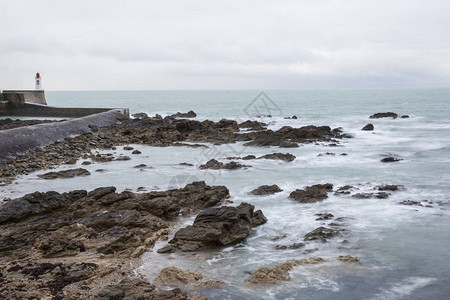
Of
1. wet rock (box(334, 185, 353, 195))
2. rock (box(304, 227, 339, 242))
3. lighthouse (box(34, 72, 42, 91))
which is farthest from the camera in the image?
lighthouse (box(34, 72, 42, 91))

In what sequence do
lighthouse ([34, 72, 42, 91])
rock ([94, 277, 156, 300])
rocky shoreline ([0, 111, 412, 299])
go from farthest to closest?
lighthouse ([34, 72, 42, 91])
rocky shoreline ([0, 111, 412, 299])
rock ([94, 277, 156, 300])

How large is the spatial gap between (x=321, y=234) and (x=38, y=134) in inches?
564

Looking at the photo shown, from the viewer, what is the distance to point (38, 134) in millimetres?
18625

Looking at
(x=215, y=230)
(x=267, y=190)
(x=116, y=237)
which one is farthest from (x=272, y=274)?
(x=267, y=190)

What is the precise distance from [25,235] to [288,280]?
4.54m

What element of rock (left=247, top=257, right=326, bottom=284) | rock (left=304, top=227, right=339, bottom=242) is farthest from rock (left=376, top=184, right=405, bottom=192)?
rock (left=247, top=257, right=326, bottom=284)

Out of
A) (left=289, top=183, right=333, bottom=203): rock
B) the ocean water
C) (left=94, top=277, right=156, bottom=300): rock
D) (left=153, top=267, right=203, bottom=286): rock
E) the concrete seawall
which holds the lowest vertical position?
the ocean water

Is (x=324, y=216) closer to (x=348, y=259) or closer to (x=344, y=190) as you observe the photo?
(x=348, y=259)

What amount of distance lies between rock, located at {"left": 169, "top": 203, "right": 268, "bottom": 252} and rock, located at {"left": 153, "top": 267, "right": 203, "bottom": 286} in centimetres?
106

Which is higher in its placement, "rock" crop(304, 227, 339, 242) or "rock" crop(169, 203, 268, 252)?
"rock" crop(169, 203, 268, 252)

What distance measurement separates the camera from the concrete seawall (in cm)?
1620

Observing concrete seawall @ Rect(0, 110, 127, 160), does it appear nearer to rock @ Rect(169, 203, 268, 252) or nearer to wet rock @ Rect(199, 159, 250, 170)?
wet rock @ Rect(199, 159, 250, 170)

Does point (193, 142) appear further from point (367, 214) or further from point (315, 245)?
point (315, 245)

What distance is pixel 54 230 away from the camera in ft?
26.1
